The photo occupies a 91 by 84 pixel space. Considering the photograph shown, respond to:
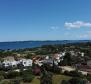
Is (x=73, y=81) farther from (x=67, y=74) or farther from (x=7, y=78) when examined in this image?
(x=7, y=78)

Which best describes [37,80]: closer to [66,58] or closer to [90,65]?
[90,65]

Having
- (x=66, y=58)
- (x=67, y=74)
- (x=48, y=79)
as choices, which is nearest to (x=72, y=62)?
(x=66, y=58)

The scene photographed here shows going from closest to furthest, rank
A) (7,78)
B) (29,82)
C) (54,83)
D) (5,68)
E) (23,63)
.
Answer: (54,83), (29,82), (7,78), (5,68), (23,63)

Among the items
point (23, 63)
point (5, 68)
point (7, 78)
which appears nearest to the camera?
point (7, 78)

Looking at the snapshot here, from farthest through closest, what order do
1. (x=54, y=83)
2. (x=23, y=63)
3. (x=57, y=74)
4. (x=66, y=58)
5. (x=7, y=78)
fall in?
(x=66, y=58)
(x=23, y=63)
(x=57, y=74)
(x=7, y=78)
(x=54, y=83)

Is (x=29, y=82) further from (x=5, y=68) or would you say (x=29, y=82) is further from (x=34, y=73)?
(x=5, y=68)

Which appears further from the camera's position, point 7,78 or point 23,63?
point 23,63

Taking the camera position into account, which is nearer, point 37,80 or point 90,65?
point 37,80

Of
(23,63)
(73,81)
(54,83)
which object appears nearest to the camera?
(73,81)

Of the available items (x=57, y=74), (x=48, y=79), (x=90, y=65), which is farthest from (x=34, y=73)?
(x=90, y=65)
